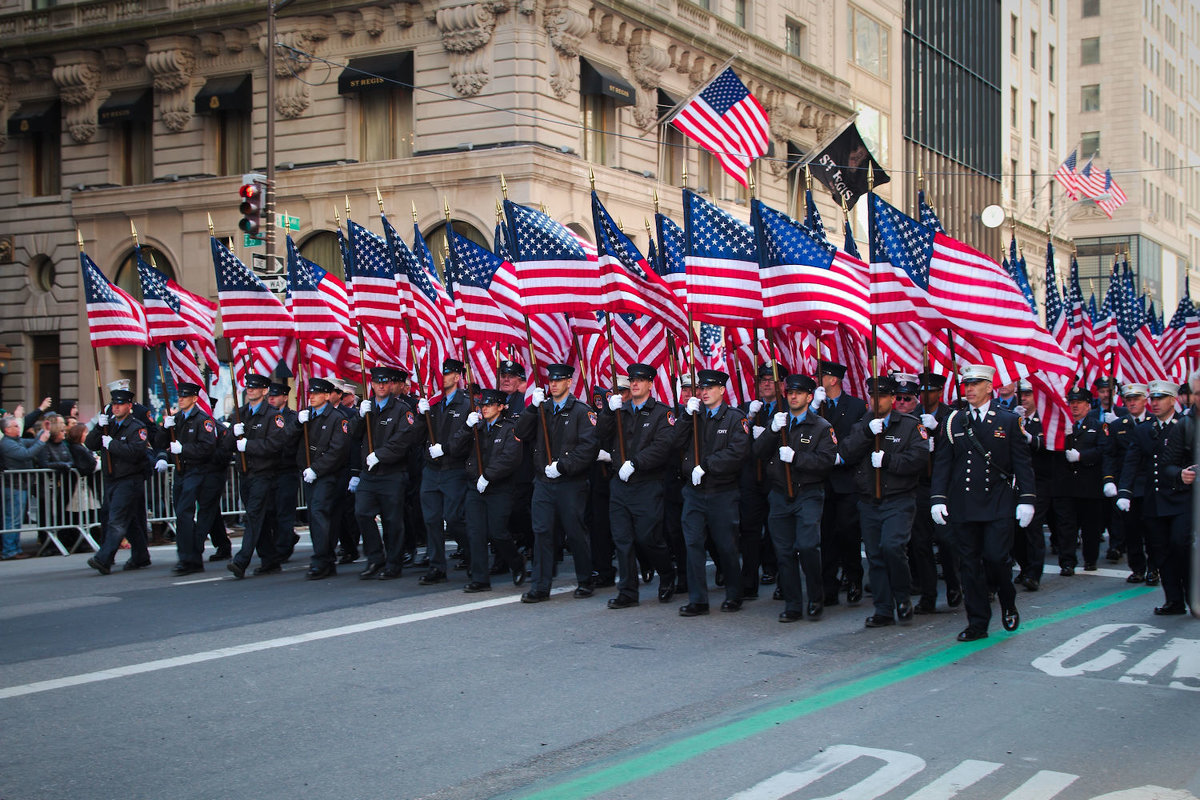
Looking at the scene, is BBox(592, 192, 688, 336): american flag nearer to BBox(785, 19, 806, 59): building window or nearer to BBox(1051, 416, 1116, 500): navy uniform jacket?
BBox(1051, 416, 1116, 500): navy uniform jacket

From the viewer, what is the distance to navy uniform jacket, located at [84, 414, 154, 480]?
13.0 meters

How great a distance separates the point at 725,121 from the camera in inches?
655

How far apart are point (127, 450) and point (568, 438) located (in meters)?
5.00

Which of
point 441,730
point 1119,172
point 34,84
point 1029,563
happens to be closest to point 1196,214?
point 1119,172

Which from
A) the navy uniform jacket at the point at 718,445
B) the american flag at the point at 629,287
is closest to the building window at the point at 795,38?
the american flag at the point at 629,287

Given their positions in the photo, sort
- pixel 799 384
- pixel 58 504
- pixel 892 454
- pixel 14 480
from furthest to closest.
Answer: pixel 58 504 → pixel 14 480 → pixel 799 384 → pixel 892 454

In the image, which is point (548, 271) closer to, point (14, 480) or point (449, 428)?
point (449, 428)

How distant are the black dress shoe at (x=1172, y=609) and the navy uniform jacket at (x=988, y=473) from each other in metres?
1.81

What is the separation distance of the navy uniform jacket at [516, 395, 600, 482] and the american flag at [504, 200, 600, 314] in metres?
1.40

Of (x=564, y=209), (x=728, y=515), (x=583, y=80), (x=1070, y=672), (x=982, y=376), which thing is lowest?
(x=1070, y=672)

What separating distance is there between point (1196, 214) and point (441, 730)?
94030 millimetres

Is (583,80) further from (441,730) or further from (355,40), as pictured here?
(441,730)

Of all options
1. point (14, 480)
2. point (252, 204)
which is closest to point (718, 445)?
point (14, 480)

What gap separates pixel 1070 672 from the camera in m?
7.86
